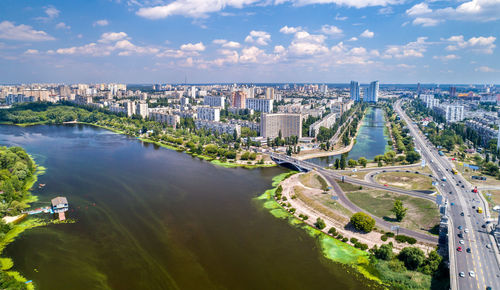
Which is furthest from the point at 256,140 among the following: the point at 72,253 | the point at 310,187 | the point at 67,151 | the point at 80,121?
the point at 80,121

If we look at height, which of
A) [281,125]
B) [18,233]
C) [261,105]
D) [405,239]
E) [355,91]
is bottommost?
[18,233]

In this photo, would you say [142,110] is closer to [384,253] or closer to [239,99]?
[239,99]

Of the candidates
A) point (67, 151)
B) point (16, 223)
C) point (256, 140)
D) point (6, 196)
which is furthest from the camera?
point (256, 140)

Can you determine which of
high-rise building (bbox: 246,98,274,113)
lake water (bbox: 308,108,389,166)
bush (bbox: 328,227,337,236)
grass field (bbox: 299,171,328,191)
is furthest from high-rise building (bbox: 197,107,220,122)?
bush (bbox: 328,227,337,236)

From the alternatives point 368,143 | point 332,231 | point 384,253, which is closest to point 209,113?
point 368,143

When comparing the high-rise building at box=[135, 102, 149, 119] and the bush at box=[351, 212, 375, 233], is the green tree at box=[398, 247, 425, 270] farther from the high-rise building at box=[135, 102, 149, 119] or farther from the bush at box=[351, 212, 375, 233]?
the high-rise building at box=[135, 102, 149, 119]

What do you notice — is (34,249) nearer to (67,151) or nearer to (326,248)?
(326,248)
